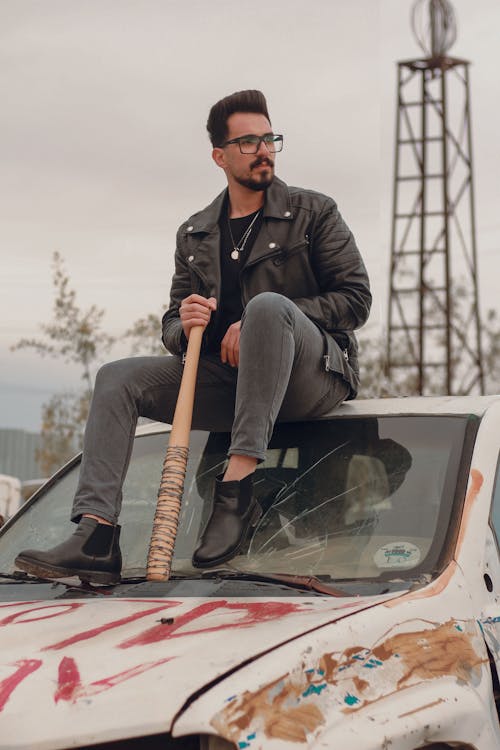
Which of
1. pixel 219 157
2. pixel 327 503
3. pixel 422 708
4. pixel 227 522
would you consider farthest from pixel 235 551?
pixel 219 157

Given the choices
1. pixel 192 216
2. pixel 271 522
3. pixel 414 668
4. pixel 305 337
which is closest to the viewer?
pixel 414 668

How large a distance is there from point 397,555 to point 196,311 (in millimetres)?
1190

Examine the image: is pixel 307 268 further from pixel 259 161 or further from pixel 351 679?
pixel 351 679

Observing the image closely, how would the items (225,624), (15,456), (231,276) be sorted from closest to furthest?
(225,624)
(231,276)
(15,456)

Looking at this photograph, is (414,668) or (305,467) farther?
(305,467)

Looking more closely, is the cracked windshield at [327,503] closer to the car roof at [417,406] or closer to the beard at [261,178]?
the car roof at [417,406]

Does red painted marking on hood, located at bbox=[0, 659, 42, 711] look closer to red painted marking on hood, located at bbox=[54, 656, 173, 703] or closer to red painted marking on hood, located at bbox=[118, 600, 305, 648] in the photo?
red painted marking on hood, located at bbox=[54, 656, 173, 703]

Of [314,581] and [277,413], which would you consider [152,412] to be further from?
[314,581]

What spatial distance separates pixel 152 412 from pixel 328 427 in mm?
614

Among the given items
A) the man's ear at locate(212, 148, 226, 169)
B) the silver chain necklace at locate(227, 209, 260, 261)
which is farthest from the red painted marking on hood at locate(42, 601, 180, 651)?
the man's ear at locate(212, 148, 226, 169)

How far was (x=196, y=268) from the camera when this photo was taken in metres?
4.20

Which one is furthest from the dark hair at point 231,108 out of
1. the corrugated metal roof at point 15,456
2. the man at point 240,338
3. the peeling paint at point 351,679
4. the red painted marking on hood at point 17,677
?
the corrugated metal roof at point 15,456

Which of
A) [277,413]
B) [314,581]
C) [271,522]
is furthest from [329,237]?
[314,581]

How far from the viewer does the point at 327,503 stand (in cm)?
346
